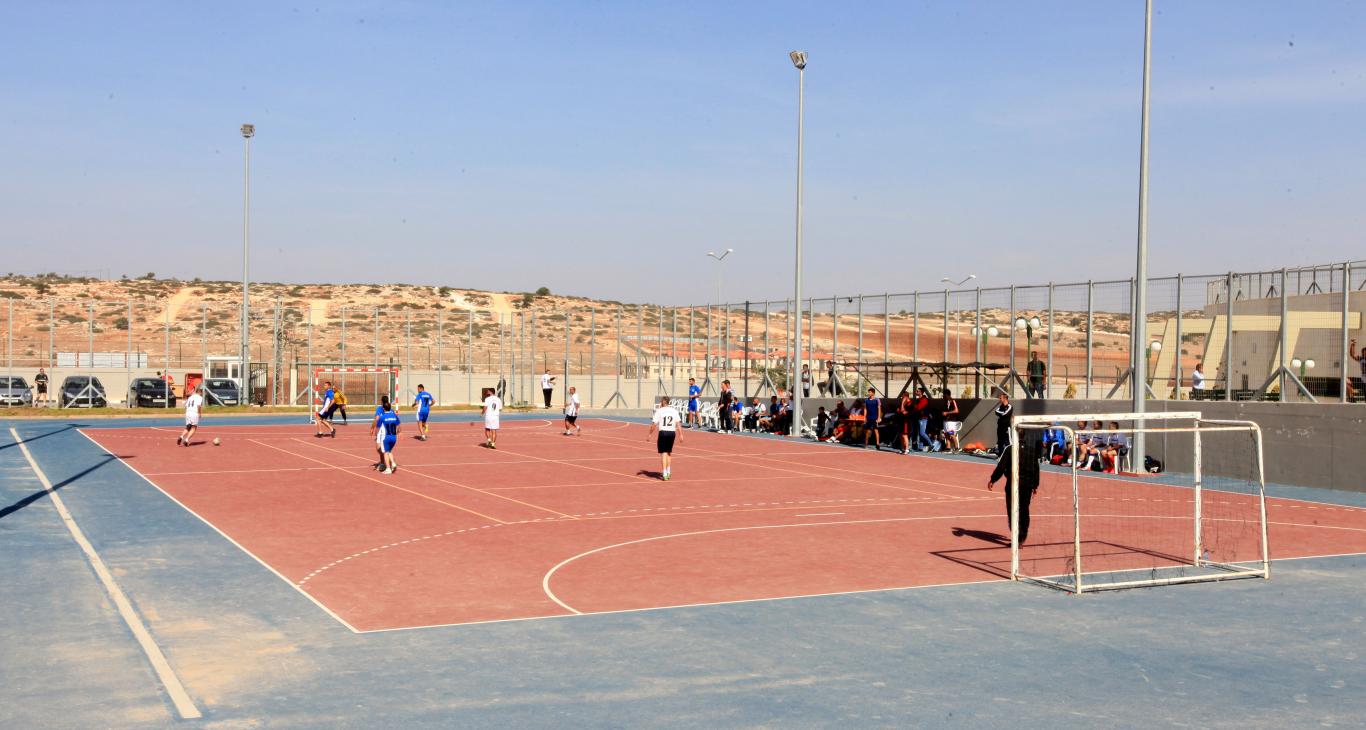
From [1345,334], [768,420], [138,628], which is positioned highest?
[1345,334]

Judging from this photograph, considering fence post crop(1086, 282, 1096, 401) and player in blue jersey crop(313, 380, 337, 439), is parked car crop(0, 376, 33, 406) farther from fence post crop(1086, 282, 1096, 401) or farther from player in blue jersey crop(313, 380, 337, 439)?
fence post crop(1086, 282, 1096, 401)

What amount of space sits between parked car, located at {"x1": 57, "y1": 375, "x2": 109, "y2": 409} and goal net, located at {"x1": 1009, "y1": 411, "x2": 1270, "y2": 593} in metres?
43.8

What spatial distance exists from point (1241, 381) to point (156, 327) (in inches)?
3517

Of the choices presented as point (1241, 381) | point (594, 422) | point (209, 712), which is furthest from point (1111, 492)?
point (594, 422)

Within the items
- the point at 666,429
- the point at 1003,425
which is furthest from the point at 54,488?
the point at 1003,425

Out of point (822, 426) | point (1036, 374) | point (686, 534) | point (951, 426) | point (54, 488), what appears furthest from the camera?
point (822, 426)

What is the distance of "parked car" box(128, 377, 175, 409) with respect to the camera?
185 feet

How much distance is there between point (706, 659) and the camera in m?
10.0

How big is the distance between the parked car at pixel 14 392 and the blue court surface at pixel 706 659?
4531cm

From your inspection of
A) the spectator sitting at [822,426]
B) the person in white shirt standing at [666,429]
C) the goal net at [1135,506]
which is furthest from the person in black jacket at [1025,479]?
the spectator sitting at [822,426]

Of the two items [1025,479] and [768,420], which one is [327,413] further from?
[1025,479]

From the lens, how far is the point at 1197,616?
12.1 metres

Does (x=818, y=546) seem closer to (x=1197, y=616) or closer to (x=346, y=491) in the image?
(x=1197, y=616)

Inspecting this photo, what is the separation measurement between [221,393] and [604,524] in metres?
44.8
